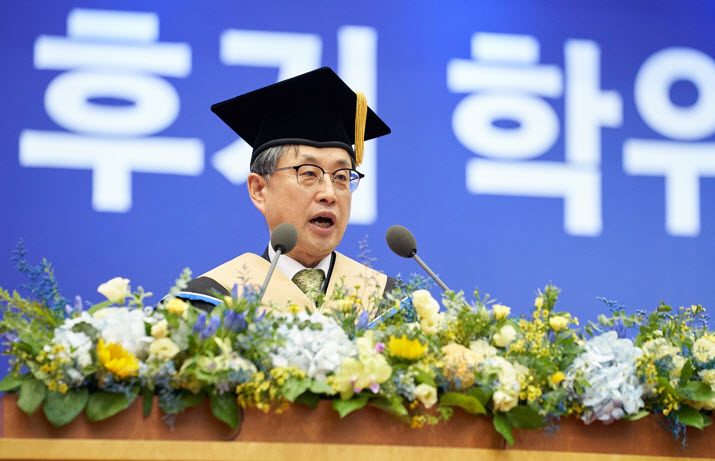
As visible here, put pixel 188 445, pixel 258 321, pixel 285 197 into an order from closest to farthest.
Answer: pixel 188 445
pixel 258 321
pixel 285 197

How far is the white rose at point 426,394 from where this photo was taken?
1341mm

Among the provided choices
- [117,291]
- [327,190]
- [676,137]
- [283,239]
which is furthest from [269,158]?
[676,137]

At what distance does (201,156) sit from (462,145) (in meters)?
1.11

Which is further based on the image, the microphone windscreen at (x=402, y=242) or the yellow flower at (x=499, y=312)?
the microphone windscreen at (x=402, y=242)

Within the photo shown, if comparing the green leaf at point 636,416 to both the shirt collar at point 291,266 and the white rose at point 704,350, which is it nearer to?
the white rose at point 704,350

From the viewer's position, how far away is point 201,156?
10.9ft

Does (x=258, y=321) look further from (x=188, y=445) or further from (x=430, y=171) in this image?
(x=430, y=171)

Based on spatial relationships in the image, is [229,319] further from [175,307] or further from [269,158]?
[269,158]

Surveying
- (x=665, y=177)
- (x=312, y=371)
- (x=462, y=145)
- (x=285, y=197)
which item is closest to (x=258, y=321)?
(x=312, y=371)

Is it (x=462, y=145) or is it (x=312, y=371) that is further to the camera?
(x=462, y=145)

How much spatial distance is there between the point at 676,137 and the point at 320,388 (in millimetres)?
2853

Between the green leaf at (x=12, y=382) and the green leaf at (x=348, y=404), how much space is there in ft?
1.68

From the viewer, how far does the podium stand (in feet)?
4.14

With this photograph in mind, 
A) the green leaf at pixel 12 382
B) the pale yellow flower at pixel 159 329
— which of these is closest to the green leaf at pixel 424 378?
the pale yellow flower at pixel 159 329
